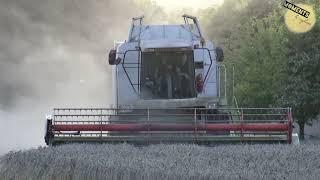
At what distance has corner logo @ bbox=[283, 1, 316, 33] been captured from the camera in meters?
23.6

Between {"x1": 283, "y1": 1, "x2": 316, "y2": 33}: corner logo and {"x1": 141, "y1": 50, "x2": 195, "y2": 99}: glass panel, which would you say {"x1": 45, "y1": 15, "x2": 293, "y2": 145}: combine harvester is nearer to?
{"x1": 141, "y1": 50, "x2": 195, "y2": 99}: glass panel

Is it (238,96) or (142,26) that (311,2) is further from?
(142,26)

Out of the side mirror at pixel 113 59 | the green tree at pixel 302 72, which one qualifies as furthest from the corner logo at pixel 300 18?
the side mirror at pixel 113 59

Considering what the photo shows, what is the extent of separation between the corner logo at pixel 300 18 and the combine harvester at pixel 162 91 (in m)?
9.47

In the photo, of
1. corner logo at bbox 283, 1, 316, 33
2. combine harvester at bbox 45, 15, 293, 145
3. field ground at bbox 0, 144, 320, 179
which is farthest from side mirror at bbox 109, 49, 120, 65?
corner logo at bbox 283, 1, 316, 33

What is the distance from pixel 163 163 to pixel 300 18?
1629 centimetres

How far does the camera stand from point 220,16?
47188 mm

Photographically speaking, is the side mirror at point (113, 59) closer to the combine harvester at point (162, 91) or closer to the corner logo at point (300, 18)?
the combine harvester at point (162, 91)

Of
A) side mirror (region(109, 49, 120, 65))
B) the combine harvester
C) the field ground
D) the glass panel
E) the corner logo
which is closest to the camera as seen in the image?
the field ground

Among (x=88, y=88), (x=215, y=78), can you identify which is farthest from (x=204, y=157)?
(x=88, y=88)

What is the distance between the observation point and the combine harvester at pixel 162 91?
11.9 m

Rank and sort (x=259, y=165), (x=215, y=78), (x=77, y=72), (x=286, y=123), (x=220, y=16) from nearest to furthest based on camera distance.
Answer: (x=259, y=165), (x=286, y=123), (x=215, y=78), (x=77, y=72), (x=220, y=16)

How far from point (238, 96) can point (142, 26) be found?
11.9 m

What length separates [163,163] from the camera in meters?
7.96
